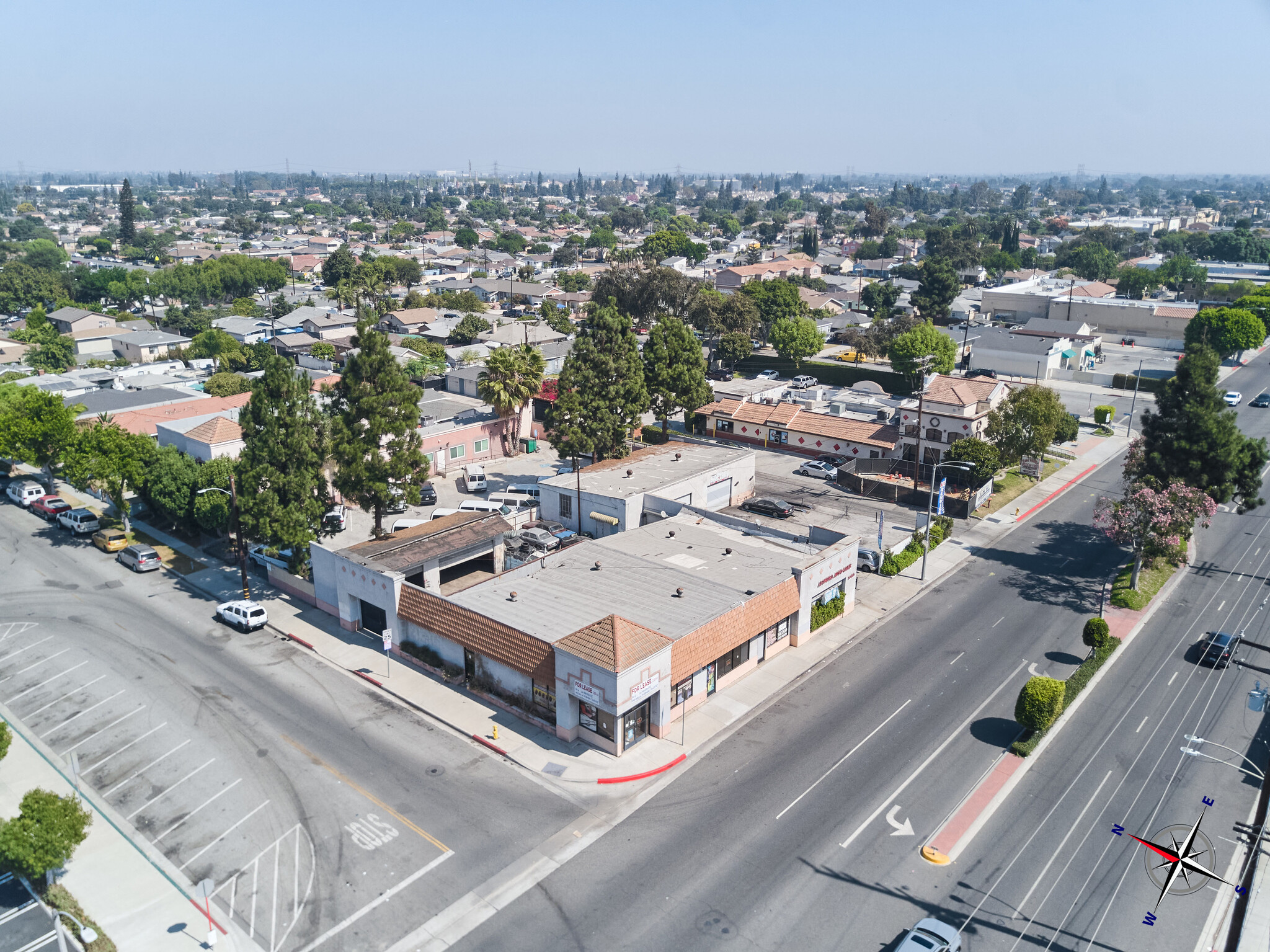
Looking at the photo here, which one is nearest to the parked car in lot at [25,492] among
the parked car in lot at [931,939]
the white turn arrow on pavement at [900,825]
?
the white turn arrow on pavement at [900,825]

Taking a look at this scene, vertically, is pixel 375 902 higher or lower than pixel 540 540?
lower

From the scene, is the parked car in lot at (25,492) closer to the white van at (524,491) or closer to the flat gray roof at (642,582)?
the white van at (524,491)

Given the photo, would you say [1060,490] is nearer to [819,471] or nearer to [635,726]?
[819,471]

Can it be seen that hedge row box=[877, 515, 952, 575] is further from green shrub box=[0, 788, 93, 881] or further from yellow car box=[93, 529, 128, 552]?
yellow car box=[93, 529, 128, 552]

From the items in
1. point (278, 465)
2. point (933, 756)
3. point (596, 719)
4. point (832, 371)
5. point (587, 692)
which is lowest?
point (933, 756)

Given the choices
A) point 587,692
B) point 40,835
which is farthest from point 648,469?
point 40,835

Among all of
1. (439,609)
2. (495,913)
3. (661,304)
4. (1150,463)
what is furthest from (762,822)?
(661,304)
